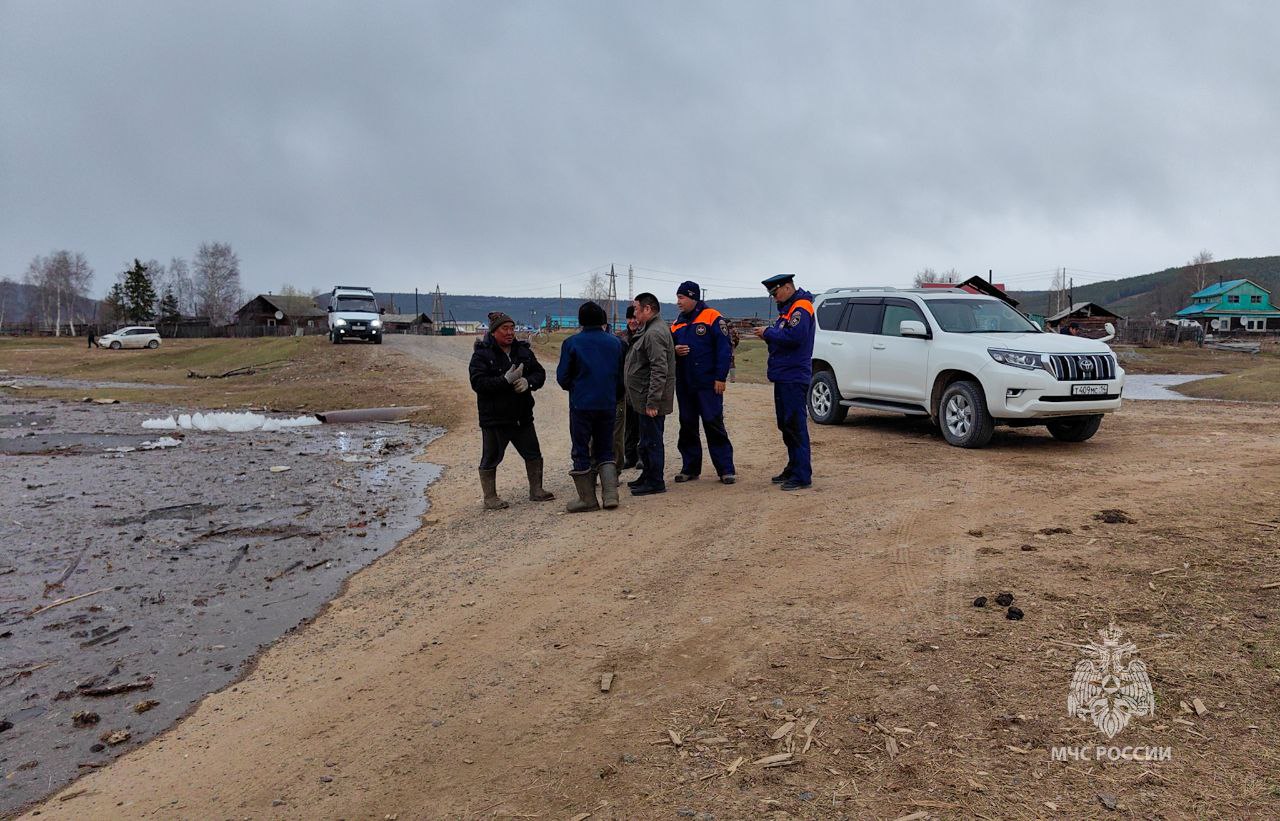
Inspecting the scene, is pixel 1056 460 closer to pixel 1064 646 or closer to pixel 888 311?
pixel 888 311

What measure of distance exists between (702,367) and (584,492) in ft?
5.71

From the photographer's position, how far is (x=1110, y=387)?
1033cm

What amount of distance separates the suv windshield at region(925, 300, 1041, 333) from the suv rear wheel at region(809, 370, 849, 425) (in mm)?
1935

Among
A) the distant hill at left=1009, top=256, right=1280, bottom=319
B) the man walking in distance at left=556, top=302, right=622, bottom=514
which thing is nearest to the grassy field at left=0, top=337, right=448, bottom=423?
the man walking in distance at left=556, top=302, right=622, bottom=514

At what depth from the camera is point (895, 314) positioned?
12.1 metres

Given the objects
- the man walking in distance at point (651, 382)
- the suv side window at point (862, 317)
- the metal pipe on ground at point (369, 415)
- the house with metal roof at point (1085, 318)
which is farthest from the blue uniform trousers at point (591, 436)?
the house with metal roof at point (1085, 318)

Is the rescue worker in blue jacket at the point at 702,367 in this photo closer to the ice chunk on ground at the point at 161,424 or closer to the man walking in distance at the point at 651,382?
the man walking in distance at the point at 651,382

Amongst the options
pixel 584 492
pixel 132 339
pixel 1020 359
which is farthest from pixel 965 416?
pixel 132 339

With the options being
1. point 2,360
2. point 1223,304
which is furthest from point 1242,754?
point 1223,304

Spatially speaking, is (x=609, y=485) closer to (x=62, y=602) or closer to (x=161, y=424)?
(x=62, y=602)

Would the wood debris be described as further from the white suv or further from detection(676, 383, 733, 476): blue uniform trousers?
the white suv

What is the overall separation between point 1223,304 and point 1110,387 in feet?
370

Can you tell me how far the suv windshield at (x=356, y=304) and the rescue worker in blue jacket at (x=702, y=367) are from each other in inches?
1132

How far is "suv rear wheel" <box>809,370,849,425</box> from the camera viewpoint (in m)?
13.0
